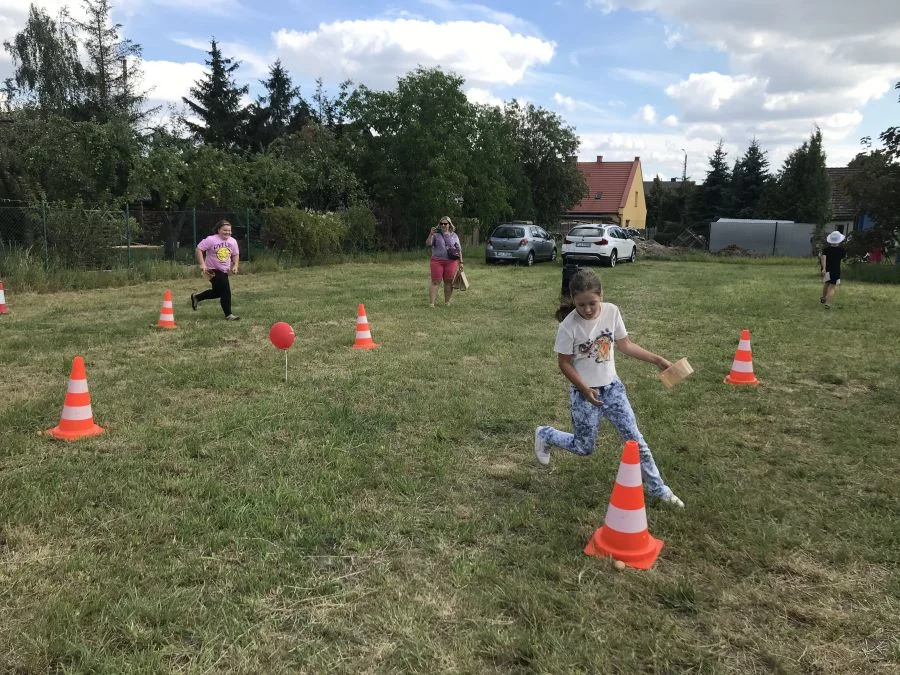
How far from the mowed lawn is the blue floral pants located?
0.61ft

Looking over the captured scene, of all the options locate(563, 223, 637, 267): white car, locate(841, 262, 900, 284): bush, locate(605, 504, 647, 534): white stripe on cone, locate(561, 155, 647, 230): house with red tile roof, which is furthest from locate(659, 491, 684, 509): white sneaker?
locate(561, 155, 647, 230): house with red tile roof

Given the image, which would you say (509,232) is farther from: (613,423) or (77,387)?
(613,423)

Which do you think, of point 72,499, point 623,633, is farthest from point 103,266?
point 623,633

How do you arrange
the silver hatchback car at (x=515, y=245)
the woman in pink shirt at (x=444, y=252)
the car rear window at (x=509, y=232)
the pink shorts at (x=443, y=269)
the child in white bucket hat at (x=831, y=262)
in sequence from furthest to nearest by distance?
the car rear window at (x=509, y=232), the silver hatchback car at (x=515, y=245), the child in white bucket hat at (x=831, y=262), the pink shorts at (x=443, y=269), the woman in pink shirt at (x=444, y=252)

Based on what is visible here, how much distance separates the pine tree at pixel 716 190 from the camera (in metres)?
44.2

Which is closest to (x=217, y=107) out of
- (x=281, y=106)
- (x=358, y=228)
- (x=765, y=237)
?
(x=281, y=106)

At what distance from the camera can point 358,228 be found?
74.8 feet

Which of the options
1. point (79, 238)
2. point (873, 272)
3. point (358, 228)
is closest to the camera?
point (79, 238)

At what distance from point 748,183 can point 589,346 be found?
148 feet

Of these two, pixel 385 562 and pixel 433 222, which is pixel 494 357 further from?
pixel 433 222

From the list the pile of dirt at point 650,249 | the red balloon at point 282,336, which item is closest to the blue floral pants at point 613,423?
the red balloon at point 282,336

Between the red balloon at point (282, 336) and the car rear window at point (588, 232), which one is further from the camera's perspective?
the car rear window at point (588, 232)

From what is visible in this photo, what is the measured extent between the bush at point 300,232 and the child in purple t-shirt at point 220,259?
973 cm

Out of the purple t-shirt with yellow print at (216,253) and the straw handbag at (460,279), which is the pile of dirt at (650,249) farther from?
the purple t-shirt with yellow print at (216,253)
